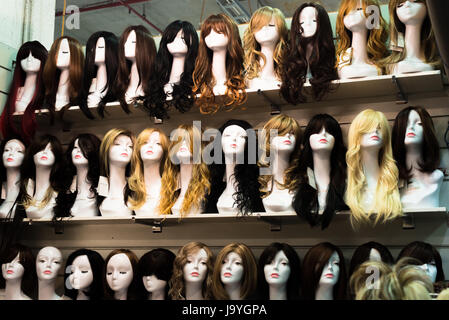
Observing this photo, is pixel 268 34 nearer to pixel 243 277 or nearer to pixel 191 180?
pixel 191 180

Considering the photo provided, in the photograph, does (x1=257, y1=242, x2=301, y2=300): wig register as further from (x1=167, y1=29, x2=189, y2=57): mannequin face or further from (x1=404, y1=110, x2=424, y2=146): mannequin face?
(x1=167, y1=29, x2=189, y2=57): mannequin face

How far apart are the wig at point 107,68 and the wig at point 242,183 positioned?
0.75 meters

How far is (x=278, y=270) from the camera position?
2652 millimetres

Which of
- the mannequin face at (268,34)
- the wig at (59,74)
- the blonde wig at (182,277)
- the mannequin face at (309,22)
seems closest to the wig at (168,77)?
the mannequin face at (268,34)

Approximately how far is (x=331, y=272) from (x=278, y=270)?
0.25 meters

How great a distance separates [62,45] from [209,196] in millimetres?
1352

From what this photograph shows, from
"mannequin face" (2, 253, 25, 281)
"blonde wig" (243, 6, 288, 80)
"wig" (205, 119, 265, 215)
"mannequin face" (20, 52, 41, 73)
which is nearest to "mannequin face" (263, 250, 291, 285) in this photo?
"wig" (205, 119, 265, 215)

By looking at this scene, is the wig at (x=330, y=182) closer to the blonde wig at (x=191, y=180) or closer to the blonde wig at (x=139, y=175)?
the blonde wig at (x=191, y=180)

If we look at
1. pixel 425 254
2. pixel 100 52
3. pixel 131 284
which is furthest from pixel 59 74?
pixel 425 254

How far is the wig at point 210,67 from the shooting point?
117 inches

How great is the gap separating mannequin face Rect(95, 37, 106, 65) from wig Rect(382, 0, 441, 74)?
5.25ft

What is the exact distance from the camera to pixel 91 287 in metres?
3.03

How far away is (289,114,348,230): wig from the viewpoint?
2633 millimetres
